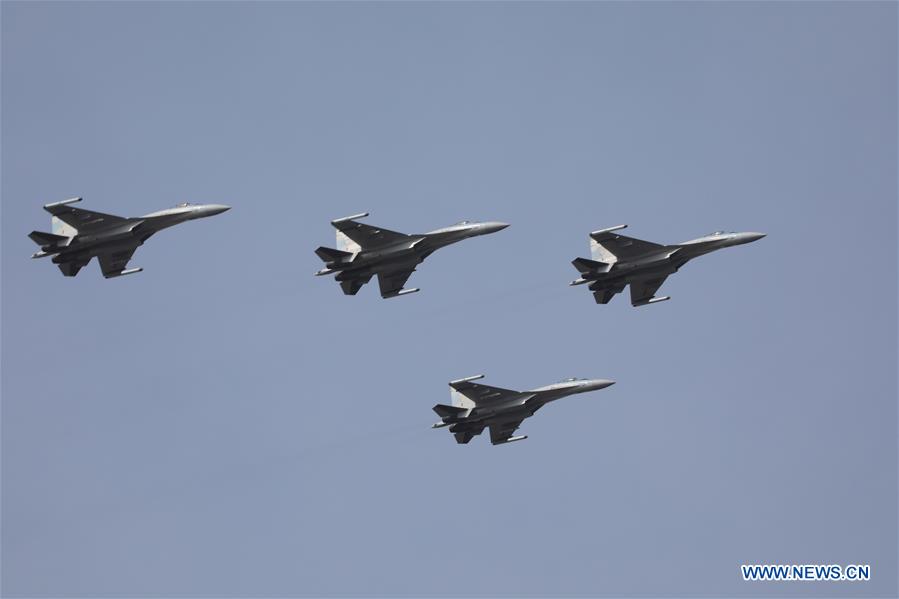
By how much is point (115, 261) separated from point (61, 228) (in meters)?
3.91

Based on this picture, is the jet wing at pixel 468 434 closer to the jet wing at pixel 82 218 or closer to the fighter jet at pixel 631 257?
the fighter jet at pixel 631 257

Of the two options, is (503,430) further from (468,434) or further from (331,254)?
(331,254)

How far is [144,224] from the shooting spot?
111 metres

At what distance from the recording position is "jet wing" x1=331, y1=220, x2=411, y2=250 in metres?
113

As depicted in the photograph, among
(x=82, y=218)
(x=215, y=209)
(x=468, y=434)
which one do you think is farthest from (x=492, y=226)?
(x=82, y=218)

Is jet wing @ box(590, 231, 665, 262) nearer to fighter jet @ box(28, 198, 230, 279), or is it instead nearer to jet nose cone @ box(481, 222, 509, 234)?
jet nose cone @ box(481, 222, 509, 234)

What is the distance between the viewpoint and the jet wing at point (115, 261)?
112312 millimetres

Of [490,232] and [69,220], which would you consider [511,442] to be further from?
[69,220]

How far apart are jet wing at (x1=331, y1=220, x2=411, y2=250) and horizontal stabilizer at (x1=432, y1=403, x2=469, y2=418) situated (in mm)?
10103

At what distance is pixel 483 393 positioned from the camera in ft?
369

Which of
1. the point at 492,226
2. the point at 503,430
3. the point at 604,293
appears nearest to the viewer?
the point at 492,226

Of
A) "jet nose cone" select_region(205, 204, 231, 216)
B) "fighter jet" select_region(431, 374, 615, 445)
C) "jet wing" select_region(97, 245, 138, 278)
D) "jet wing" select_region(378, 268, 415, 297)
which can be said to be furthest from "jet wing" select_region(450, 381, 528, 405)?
"jet wing" select_region(97, 245, 138, 278)

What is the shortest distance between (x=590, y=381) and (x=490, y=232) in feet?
34.3

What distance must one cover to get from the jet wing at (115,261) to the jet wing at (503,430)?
23.2 meters
